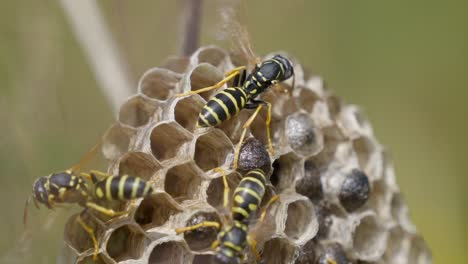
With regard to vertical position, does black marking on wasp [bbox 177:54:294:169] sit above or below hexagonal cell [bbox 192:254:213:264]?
above

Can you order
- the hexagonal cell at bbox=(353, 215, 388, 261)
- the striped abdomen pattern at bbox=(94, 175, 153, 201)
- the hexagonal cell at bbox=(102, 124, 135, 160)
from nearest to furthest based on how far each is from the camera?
the striped abdomen pattern at bbox=(94, 175, 153, 201) < the hexagonal cell at bbox=(102, 124, 135, 160) < the hexagonal cell at bbox=(353, 215, 388, 261)

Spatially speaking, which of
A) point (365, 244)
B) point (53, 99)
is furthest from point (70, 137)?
point (365, 244)

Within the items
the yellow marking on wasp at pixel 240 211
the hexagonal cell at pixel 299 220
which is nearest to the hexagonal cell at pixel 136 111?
the yellow marking on wasp at pixel 240 211

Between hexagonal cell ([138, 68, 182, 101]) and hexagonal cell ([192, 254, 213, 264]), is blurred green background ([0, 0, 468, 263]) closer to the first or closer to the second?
hexagonal cell ([138, 68, 182, 101])

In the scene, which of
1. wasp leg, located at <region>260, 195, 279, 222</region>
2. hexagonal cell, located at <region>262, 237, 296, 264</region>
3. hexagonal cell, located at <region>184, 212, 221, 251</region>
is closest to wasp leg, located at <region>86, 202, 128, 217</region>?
hexagonal cell, located at <region>184, 212, 221, 251</region>

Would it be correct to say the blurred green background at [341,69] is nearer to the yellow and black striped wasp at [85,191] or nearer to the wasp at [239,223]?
the yellow and black striped wasp at [85,191]

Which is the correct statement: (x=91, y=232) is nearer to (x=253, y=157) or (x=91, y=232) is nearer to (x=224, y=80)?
(x=253, y=157)

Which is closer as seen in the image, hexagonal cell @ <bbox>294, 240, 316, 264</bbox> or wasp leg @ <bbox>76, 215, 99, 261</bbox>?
wasp leg @ <bbox>76, 215, 99, 261</bbox>
